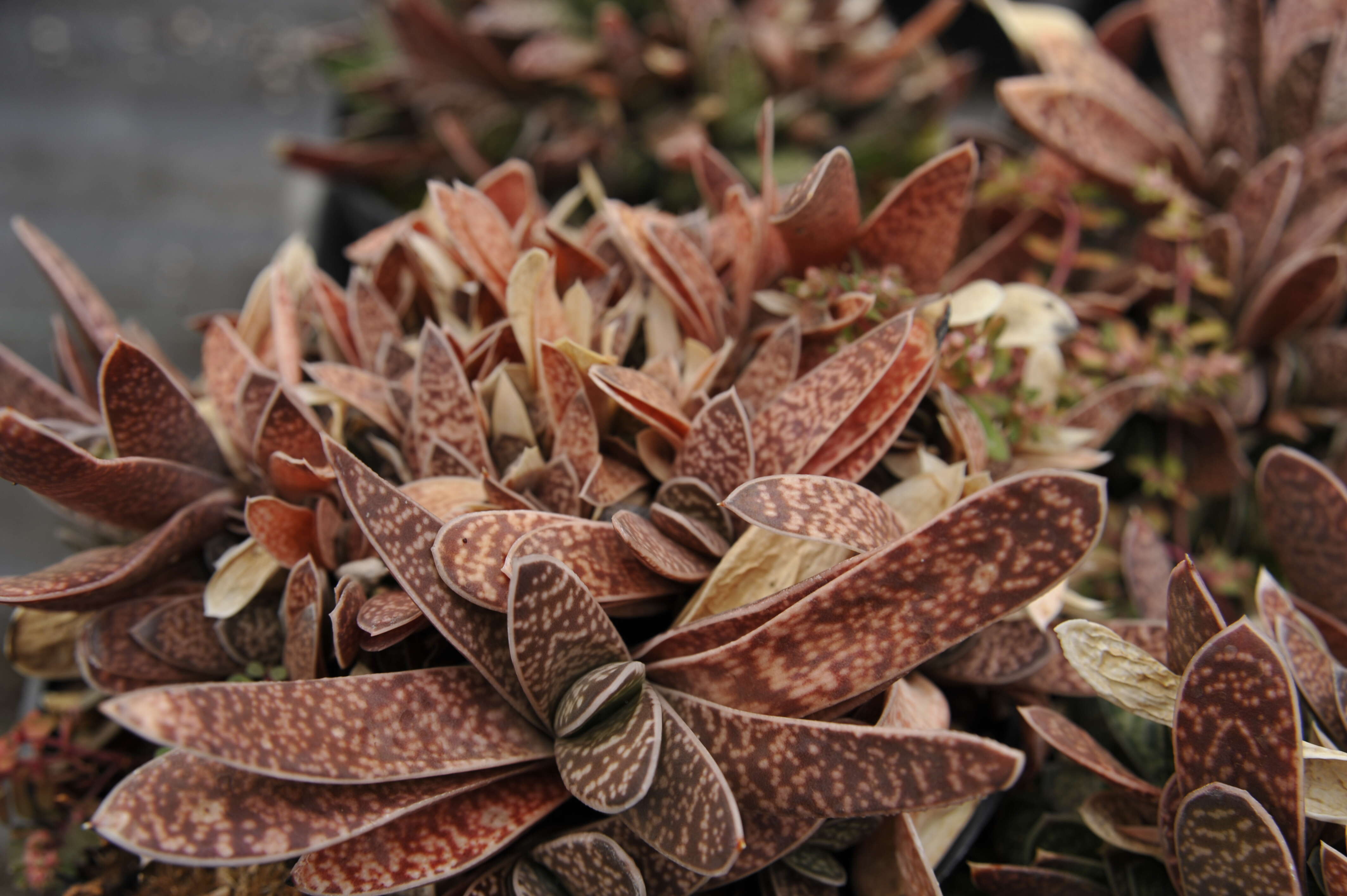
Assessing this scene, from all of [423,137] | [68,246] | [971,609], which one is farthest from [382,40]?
[971,609]

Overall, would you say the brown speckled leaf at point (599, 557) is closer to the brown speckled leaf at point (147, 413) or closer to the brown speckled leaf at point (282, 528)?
the brown speckled leaf at point (282, 528)

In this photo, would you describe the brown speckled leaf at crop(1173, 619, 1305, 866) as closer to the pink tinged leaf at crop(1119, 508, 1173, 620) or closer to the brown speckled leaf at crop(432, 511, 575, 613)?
the pink tinged leaf at crop(1119, 508, 1173, 620)

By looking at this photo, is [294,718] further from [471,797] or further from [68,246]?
[68,246]

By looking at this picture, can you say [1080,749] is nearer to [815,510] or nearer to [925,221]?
[815,510]

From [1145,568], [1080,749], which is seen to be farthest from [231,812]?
[1145,568]

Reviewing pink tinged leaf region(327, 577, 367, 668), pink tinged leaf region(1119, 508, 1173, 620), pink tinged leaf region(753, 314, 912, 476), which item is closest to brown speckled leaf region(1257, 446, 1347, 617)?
pink tinged leaf region(1119, 508, 1173, 620)

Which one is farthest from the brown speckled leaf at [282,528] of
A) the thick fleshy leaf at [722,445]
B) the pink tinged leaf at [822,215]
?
the pink tinged leaf at [822,215]
